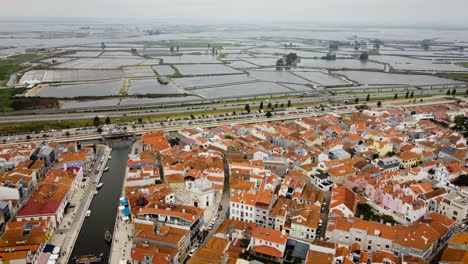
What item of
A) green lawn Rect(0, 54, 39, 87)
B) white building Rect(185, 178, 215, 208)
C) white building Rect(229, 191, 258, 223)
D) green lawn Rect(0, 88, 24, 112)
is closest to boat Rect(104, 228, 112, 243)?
white building Rect(185, 178, 215, 208)

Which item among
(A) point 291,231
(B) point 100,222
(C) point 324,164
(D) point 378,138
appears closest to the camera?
(A) point 291,231

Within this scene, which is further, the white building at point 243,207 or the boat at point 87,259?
the white building at point 243,207

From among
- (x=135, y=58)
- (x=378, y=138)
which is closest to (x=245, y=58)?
(x=135, y=58)

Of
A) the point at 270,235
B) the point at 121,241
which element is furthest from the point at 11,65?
the point at 270,235

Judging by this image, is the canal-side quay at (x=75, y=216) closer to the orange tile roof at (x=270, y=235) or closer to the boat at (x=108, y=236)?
the boat at (x=108, y=236)

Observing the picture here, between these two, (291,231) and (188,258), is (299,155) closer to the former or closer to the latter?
(291,231)

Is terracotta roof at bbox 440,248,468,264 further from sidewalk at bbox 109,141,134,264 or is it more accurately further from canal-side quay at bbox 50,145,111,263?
canal-side quay at bbox 50,145,111,263

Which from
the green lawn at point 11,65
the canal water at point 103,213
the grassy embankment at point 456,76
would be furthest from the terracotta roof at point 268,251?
the grassy embankment at point 456,76

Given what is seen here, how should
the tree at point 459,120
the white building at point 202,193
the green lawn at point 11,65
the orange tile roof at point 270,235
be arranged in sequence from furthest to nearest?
the green lawn at point 11,65 → the tree at point 459,120 → the white building at point 202,193 → the orange tile roof at point 270,235
